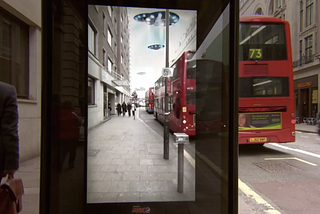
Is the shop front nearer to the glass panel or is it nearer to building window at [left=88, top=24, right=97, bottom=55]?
the glass panel

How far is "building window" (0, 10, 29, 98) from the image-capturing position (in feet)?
13.8

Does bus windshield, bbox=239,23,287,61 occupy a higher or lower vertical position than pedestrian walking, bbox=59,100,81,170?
higher

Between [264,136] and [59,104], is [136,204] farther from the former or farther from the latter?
[264,136]

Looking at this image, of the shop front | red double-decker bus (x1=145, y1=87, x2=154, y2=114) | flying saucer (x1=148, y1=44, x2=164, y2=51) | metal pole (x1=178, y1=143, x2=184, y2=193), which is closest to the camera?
metal pole (x1=178, y1=143, x2=184, y2=193)

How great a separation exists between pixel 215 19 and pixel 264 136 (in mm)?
4690

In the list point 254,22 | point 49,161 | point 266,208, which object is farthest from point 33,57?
point 254,22

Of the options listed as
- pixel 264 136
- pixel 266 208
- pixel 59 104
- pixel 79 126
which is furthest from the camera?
pixel 264 136

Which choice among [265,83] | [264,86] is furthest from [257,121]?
[265,83]

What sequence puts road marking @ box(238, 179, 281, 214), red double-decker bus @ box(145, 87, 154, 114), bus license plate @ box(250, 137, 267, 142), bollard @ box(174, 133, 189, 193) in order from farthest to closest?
red double-decker bus @ box(145, 87, 154, 114) → bus license plate @ box(250, 137, 267, 142) → bollard @ box(174, 133, 189, 193) → road marking @ box(238, 179, 281, 214)

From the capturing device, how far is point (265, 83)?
6.01m

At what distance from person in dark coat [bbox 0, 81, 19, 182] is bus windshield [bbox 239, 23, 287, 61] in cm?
584

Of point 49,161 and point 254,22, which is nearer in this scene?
point 49,161

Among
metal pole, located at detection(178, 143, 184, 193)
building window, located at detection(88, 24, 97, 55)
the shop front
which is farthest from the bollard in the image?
the shop front

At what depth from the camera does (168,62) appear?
5305 mm
